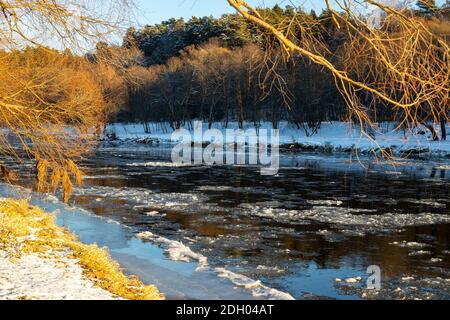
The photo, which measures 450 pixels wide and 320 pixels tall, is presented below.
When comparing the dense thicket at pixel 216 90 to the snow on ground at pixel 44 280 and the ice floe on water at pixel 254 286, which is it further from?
the snow on ground at pixel 44 280

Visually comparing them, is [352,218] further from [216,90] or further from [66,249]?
[216,90]

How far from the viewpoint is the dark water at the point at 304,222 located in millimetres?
7992

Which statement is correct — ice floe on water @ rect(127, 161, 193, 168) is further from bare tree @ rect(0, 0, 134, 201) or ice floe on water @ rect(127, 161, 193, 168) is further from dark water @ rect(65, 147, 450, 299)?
bare tree @ rect(0, 0, 134, 201)

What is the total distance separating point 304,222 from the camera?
12.4m

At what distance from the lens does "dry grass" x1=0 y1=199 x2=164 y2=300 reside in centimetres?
598

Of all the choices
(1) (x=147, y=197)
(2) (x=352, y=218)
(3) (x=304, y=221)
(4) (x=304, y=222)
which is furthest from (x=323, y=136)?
(4) (x=304, y=222)

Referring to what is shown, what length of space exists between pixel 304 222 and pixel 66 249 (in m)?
6.39

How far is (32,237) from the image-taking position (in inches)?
324

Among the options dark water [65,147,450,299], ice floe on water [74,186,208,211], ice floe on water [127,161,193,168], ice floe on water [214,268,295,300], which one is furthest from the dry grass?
ice floe on water [127,161,193,168]

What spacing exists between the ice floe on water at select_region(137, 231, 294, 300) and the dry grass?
4.33 ft

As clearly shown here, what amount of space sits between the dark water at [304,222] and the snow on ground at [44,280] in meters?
2.14

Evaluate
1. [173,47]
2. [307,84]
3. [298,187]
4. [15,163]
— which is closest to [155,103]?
[173,47]

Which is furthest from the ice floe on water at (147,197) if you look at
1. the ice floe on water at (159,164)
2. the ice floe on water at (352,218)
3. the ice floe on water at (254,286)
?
the ice floe on water at (159,164)
